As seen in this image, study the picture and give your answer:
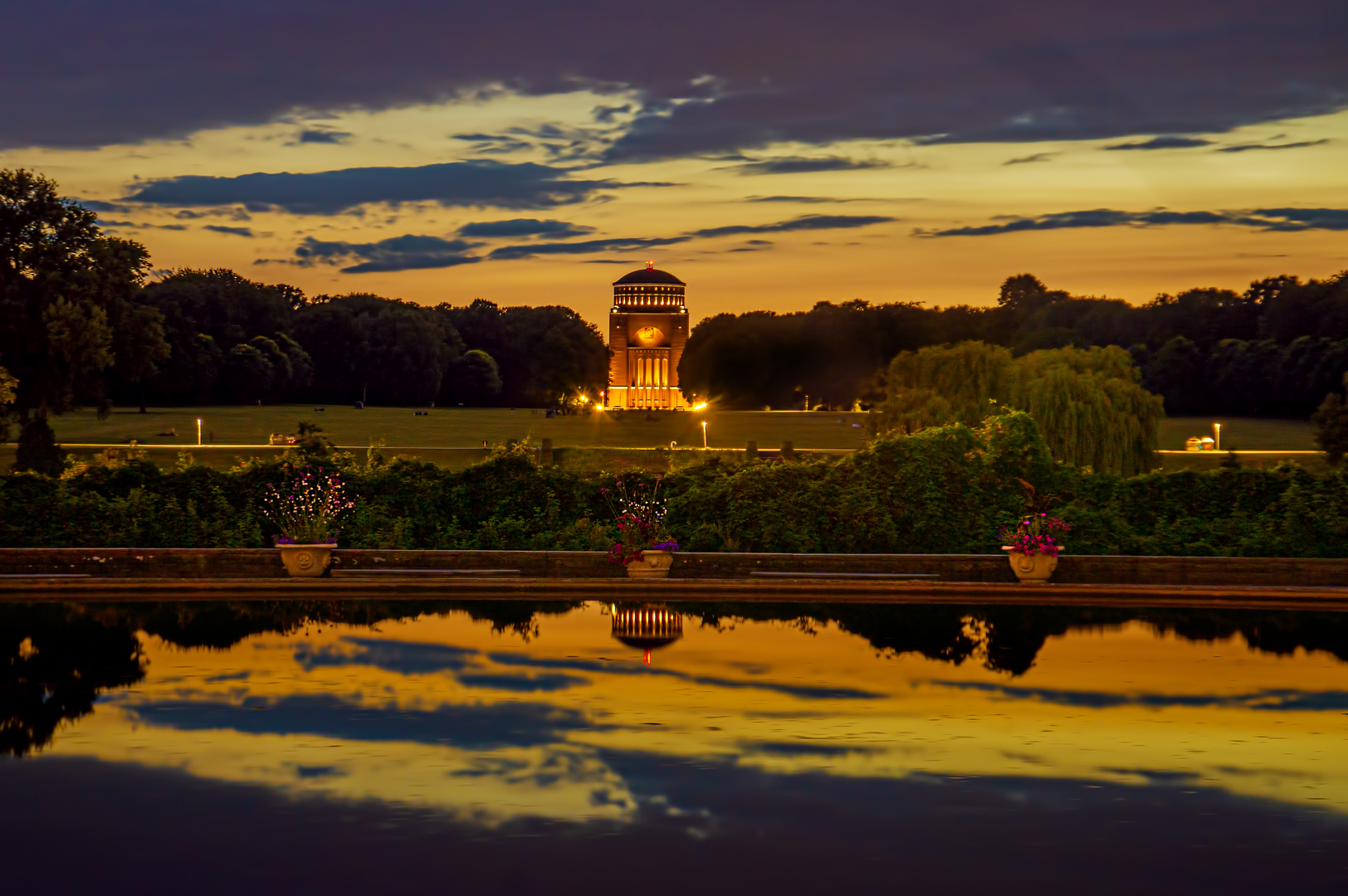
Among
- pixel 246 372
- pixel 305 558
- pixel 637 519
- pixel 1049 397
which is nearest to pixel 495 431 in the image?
pixel 246 372

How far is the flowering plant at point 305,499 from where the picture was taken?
2388cm

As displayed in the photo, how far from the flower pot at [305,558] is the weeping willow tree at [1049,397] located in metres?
36.7

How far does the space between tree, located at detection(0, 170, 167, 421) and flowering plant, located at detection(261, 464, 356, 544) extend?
3188cm

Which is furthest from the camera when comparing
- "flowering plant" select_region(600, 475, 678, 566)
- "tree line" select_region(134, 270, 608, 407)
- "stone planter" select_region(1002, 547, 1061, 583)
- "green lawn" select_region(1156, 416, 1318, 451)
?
"tree line" select_region(134, 270, 608, 407)

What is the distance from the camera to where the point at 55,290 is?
54.1 m

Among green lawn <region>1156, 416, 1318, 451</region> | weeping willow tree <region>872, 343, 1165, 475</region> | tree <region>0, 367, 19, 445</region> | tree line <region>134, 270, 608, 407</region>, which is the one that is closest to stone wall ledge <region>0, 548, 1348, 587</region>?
tree <region>0, 367, 19, 445</region>

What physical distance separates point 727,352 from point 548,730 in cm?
15263

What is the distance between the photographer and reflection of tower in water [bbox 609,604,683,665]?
16.1m

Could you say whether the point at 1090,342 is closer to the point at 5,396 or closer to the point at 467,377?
the point at 467,377

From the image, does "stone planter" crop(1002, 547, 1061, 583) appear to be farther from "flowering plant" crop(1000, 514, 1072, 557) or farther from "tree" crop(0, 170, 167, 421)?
"tree" crop(0, 170, 167, 421)

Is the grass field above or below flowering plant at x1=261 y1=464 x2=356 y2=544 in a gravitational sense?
above

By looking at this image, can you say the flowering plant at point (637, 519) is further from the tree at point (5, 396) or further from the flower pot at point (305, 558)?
the tree at point (5, 396)

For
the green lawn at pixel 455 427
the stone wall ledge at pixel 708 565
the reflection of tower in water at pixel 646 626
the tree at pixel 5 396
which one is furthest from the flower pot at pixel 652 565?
the green lawn at pixel 455 427

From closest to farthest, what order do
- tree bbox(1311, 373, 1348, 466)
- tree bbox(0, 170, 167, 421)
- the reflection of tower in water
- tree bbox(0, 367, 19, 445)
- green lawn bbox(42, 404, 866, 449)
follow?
1. the reflection of tower in water
2. tree bbox(0, 367, 19, 445)
3. tree bbox(0, 170, 167, 421)
4. tree bbox(1311, 373, 1348, 466)
5. green lawn bbox(42, 404, 866, 449)
